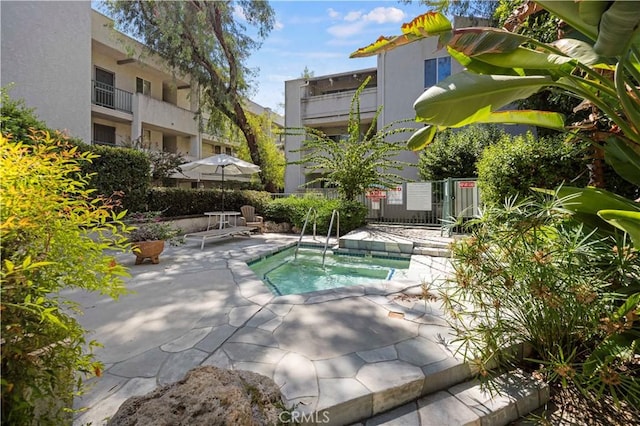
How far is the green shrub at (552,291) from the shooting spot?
83.1 inches

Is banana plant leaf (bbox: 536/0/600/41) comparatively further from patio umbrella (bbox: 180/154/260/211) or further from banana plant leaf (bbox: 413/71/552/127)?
patio umbrella (bbox: 180/154/260/211)

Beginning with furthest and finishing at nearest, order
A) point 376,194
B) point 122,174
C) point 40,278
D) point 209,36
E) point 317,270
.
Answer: point 209,36 → point 376,194 → point 122,174 → point 317,270 → point 40,278

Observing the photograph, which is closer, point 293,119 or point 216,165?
point 216,165

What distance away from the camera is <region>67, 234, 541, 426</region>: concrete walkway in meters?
2.05

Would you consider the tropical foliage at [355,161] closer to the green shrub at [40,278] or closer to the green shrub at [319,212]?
the green shrub at [319,212]

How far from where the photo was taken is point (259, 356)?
8.31 feet

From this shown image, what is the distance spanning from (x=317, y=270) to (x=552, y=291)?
17.6 ft

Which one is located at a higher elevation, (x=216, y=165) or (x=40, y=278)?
(x=216, y=165)

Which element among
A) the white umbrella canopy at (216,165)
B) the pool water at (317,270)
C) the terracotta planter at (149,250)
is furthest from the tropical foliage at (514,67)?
the white umbrella canopy at (216,165)

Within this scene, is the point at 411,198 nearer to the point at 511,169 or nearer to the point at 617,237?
the point at 511,169

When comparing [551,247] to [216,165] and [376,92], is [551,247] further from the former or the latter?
[376,92]

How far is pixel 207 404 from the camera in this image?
5.10 ft

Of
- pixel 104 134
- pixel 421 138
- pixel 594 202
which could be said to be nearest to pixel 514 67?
pixel 421 138

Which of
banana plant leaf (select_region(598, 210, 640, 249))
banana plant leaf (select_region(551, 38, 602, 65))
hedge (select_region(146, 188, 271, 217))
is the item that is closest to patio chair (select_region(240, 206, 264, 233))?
hedge (select_region(146, 188, 271, 217))
